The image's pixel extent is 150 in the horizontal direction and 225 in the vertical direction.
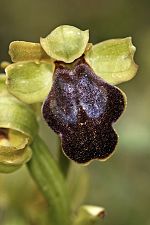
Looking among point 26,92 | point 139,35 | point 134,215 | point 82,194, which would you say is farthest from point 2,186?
point 139,35

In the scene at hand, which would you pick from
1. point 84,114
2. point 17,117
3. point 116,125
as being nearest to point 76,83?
point 84,114

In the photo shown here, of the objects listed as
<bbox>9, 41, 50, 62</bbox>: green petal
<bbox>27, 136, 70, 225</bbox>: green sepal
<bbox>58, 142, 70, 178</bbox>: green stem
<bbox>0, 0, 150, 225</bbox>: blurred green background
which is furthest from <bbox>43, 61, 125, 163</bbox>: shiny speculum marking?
<bbox>0, 0, 150, 225</bbox>: blurred green background

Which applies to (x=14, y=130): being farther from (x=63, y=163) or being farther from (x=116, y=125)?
(x=116, y=125)

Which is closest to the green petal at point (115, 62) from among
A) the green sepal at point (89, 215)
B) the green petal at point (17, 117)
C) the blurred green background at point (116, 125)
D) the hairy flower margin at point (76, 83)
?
the hairy flower margin at point (76, 83)

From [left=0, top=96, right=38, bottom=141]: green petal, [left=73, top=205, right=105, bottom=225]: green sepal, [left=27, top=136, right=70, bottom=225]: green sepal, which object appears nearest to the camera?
[left=0, top=96, right=38, bottom=141]: green petal

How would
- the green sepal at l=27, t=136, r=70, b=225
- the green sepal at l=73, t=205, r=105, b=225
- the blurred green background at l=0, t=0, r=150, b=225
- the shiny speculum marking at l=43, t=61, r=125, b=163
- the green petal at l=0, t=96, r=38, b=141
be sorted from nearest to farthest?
1. the shiny speculum marking at l=43, t=61, r=125, b=163
2. the green petal at l=0, t=96, r=38, b=141
3. the green sepal at l=27, t=136, r=70, b=225
4. the green sepal at l=73, t=205, r=105, b=225
5. the blurred green background at l=0, t=0, r=150, b=225

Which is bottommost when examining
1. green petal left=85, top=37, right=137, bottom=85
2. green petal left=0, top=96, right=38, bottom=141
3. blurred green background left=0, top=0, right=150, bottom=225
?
blurred green background left=0, top=0, right=150, bottom=225

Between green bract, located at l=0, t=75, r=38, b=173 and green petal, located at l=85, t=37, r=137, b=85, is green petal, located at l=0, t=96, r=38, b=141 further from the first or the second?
green petal, located at l=85, t=37, r=137, b=85

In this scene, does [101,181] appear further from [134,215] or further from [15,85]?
[15,85]

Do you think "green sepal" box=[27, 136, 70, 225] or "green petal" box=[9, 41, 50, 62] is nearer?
"green petal" box=[9, 41, 50, 62]
